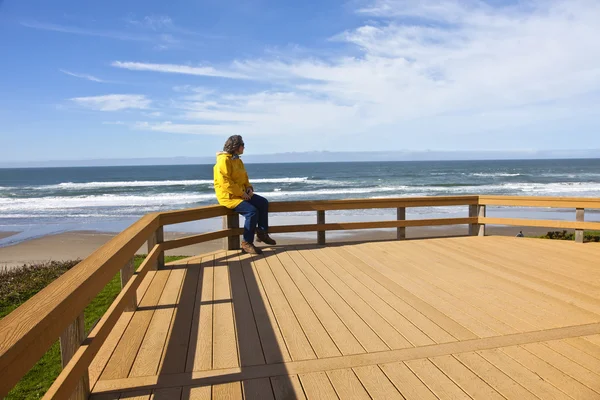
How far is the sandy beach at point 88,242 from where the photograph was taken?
9992 mm

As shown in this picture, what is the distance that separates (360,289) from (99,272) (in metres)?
2.42

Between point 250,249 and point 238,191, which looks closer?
point 238,191

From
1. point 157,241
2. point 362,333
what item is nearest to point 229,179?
point 157,241

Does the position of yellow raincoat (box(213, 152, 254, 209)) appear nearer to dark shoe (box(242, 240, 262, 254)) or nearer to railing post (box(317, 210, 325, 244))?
dark shoe (box(242, 240, 262, 254))

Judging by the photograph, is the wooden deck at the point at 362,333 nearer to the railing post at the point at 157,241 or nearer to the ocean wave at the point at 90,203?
the railing post at the point at 157,241

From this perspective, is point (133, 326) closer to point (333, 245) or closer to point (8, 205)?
point (333, 245)

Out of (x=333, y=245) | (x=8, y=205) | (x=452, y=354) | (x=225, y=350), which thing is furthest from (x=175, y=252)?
(x=8, y=205)

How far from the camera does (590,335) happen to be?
9.16ft

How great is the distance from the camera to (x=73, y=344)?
195cm

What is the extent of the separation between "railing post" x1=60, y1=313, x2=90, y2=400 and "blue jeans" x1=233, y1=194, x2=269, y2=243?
330 cm

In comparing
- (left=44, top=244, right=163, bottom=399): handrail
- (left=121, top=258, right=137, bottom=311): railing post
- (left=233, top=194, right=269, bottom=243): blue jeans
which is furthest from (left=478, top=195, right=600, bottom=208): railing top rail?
(left=44, top=244, right=163, bottom=399): handrail

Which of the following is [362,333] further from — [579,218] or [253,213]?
[579,218]

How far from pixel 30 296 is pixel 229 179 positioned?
298 centimetres

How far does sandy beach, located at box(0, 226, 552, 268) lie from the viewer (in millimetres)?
9992
